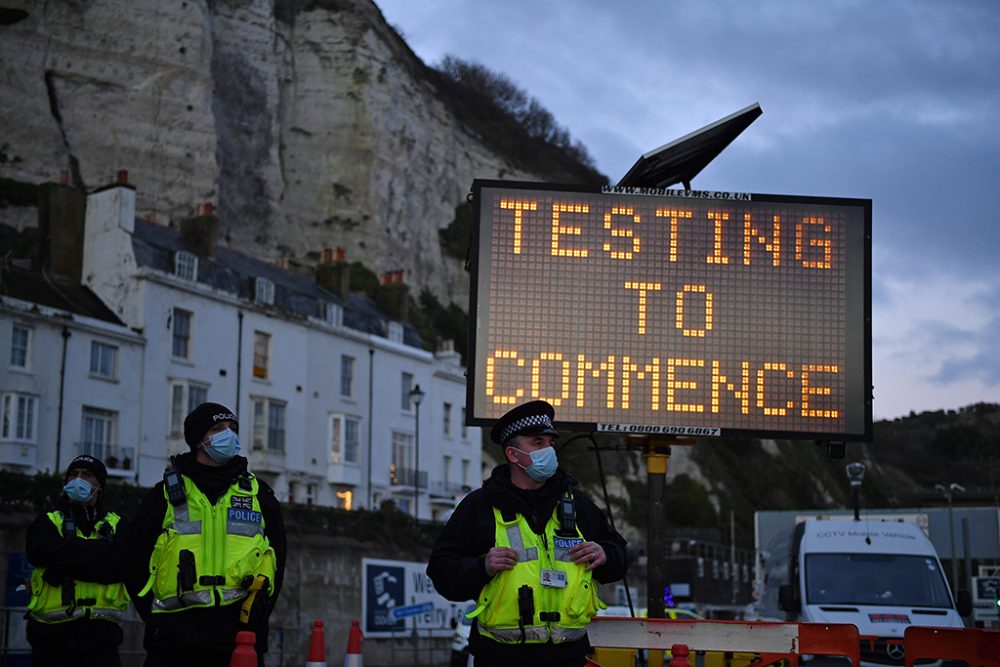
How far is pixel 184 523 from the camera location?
6.89m

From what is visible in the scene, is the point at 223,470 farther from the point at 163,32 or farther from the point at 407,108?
the point at 407,108

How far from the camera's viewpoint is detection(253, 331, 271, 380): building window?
48000mm

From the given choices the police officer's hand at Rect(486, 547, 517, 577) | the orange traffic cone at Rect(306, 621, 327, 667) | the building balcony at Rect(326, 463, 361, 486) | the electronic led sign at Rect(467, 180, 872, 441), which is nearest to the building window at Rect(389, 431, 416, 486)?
the building balcony at Rect(326, 463, 361, 486)

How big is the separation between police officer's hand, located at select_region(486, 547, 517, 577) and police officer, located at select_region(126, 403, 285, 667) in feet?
4.48

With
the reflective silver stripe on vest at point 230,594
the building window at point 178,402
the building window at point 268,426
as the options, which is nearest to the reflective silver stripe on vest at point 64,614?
the reflective silver stripe on vest at point 230,594

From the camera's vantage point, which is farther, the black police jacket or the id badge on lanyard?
the black police jacket

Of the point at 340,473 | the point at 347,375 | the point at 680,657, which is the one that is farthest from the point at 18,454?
the point at 680,657

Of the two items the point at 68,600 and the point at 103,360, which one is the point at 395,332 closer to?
the point at 103,360

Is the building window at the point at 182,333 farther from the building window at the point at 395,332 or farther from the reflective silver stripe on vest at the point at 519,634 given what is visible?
the reflective silver stripe on vest at the point at 519,634

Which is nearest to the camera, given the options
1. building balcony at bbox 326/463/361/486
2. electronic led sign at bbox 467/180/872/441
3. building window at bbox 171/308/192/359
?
electronic led sign at bbox 467/180/872/441

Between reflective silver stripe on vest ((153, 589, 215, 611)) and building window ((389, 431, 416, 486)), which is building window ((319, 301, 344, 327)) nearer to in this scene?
building window ((389, 431, 416, 486))

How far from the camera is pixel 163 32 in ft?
231

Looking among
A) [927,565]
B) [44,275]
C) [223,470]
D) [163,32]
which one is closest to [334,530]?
[44,275]

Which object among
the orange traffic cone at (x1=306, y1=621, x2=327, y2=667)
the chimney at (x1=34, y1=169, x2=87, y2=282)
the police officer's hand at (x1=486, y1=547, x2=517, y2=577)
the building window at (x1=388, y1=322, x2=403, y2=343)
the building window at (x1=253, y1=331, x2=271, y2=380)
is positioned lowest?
the orange traffic cone at (x1=306, y1=621, x2=327, y2=667)
